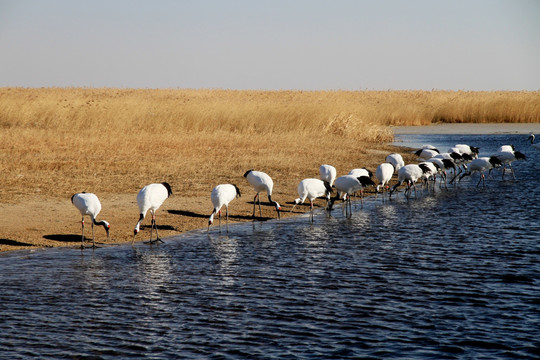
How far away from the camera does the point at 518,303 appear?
7465mm

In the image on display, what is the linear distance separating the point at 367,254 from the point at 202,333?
13.3 feet

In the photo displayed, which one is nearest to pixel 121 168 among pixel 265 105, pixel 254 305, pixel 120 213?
pixel 120 213

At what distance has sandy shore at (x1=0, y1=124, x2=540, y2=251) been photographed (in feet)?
35.2

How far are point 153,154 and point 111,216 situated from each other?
8252mm

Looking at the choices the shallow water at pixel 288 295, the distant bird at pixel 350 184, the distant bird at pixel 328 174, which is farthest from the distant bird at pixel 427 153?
the shallow water at pixel 288 295

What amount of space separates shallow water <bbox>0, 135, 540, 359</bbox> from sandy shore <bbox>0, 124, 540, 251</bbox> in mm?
583

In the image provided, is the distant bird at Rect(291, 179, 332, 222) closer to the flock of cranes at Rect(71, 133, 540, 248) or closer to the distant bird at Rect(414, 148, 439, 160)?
the flock of cranes at Rect(71, 133, 540, 248)

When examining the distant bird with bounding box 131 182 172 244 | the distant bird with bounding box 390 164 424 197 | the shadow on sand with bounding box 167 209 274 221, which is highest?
the distant bird with bounding box 390 164 424 197

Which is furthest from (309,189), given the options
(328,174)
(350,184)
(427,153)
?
(427,153)

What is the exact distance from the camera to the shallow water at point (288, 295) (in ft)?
20.5

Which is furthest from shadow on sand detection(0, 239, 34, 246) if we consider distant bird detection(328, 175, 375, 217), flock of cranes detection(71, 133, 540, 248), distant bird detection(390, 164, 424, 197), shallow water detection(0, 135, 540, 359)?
distant bird detection(390, 164, 424, 197)

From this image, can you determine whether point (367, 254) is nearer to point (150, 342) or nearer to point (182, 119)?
point (150, 342)

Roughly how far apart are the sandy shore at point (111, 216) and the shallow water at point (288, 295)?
22.9 inches

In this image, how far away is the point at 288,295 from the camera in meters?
7.83
